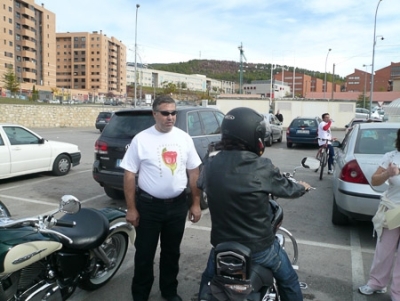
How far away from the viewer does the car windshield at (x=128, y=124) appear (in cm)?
601

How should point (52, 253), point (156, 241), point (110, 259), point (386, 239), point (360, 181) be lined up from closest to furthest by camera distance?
point (52, 253) < point (156, 241) < point (386, 239) < point (110, 259) < point (360, 181)

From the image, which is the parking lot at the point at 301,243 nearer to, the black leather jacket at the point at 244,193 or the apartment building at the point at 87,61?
the black leather jacket at the point at 244,193

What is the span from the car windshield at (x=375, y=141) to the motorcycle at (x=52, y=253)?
3.76m

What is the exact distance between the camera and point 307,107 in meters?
34.2

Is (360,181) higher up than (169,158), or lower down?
lower down

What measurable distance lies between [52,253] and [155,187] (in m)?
0.96

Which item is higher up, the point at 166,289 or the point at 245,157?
the point at 245,157

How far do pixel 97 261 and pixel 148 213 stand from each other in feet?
2.73

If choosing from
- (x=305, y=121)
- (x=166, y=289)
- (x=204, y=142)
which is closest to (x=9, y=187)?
(x=204, y=142)

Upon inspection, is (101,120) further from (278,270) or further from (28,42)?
(28,42)

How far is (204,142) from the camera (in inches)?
251

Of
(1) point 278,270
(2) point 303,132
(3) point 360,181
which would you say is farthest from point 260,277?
(2) point 303,132

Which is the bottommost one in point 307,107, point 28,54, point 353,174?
point 353,174

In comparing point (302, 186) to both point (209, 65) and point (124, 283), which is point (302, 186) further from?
point (209, 65)
